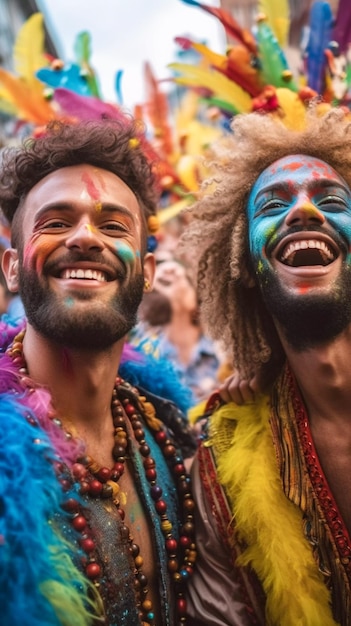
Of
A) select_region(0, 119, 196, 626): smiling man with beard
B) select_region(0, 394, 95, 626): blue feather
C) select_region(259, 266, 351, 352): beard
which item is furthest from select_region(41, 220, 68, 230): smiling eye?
select_region(259, 266, 351, 352): beard

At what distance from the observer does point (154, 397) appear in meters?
2.50

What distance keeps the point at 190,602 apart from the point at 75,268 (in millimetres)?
1252

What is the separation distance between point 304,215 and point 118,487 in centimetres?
116

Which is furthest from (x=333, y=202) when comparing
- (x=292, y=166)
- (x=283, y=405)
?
(x=283, y=405)

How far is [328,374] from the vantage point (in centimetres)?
203

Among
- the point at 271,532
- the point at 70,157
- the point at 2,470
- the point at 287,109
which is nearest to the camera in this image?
the point at 2,470

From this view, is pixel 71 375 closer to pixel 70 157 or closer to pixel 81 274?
A: pixel 81 274

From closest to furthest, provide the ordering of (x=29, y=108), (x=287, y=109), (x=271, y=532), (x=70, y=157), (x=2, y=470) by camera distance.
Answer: (x=2, y=470) < (x=271, y=532) < (x=70, y=157) < (x=287, y=109) < (x=29, y=108)

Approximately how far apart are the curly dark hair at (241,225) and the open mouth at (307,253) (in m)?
0.27

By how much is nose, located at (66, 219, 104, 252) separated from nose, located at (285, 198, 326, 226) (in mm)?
693

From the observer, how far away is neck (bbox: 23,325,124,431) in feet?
6.54

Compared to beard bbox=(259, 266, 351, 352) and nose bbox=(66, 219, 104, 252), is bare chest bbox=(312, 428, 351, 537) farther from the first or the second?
Answer: nose bbox=(66, 219, 104, 252)

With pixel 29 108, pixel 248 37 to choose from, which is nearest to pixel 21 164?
pixel 29 108

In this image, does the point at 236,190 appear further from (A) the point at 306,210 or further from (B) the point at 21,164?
(B) the point at 21,164
